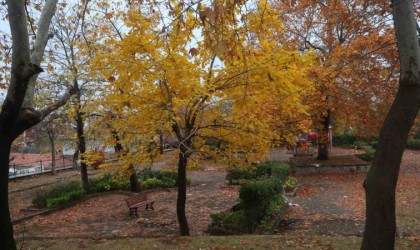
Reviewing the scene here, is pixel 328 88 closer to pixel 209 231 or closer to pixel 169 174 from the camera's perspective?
pixel 169 174

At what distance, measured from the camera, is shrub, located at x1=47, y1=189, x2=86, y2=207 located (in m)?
15.5

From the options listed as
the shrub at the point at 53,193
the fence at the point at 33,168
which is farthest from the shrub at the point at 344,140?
the shrub at the point at 53,193

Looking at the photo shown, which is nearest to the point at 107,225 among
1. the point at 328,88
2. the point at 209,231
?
the point at 209,231

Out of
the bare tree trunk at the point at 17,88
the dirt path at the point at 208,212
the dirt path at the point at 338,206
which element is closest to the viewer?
the bare tree trunk at the point at 17,88

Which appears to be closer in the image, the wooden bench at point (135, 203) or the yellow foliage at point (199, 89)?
the yellow foliage at point (199, 89)

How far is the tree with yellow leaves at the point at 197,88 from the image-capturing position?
720 centimetres

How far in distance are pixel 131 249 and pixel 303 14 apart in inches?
760

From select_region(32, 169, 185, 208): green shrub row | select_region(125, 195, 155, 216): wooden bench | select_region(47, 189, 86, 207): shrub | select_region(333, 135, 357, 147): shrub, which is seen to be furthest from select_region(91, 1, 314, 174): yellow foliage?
select_region(333, 135, 357, 147): shrub

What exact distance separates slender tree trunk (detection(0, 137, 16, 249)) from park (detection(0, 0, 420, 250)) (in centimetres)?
2

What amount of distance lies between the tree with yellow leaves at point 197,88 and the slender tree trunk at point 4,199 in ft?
9.54

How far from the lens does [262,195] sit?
1036 cm

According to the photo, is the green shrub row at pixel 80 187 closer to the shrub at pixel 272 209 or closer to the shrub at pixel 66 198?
the shrub at pixel 66 198

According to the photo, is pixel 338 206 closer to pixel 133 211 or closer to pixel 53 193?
pixel 133 211

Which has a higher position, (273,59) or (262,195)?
(273,59)
